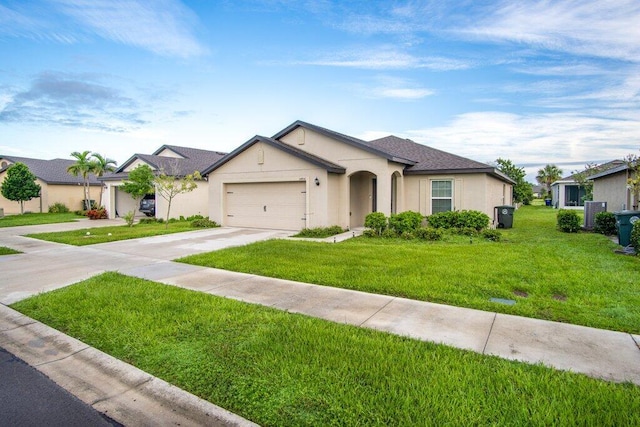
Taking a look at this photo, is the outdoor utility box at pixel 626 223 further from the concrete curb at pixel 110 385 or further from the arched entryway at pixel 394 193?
the concrete curb at pixel 110 385

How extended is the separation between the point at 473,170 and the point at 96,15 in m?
14.1

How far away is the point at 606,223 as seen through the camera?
13742 mm

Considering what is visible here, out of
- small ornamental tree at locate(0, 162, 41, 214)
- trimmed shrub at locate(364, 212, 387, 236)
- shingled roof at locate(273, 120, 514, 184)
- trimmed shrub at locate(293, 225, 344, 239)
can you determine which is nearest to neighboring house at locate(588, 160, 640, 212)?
shingled roof at locate(273, 120, 514, 184)

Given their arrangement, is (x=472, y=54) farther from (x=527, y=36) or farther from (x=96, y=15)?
(x=96, y=15)

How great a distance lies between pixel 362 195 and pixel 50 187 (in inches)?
1035

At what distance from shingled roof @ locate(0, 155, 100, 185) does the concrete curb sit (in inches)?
1164

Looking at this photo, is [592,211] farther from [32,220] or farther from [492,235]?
[32,220]

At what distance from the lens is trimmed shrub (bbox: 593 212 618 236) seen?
44.7 ft

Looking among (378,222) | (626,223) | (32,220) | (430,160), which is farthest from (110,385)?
(32,220)

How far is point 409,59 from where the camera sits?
45.4 ft

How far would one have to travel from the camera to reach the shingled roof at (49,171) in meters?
28.4

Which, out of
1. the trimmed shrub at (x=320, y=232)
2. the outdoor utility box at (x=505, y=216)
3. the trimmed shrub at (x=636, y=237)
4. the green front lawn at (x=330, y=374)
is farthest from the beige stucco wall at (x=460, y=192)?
the green front lawn at (x=330, y=374)

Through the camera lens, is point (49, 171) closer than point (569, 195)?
Yes

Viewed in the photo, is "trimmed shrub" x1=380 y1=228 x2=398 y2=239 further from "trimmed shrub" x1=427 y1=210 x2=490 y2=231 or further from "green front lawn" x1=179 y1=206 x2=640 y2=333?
"trimmed shrub" x1=427 y1=210 x2=490 y2=231
